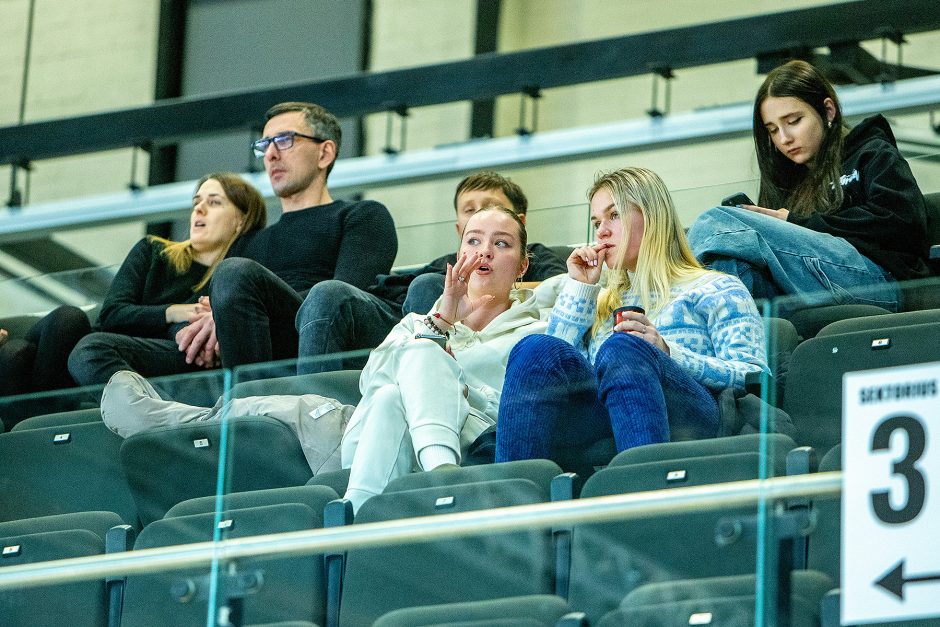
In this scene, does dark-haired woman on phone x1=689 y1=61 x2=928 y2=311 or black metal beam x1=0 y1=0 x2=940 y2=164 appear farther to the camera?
black metal beam x1=0 y1=0 x2=940 y2=164

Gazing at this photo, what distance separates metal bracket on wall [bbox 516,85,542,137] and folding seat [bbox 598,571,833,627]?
471 cm

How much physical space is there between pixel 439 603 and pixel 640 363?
605 millimetres

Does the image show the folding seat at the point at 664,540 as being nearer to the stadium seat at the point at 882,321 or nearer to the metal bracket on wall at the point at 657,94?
the stadium seat at the point at 882,321

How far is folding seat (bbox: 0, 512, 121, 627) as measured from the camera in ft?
12.8

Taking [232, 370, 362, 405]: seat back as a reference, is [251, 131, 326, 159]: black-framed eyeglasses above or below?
above

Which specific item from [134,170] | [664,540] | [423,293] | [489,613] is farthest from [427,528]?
[134,170]

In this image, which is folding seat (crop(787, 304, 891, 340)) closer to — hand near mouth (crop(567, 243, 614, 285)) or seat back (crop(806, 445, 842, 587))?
seat back (crop(806, 445, 842, 587))

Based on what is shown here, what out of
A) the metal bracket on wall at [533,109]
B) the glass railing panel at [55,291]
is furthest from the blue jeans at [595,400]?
the metal bracket on wall at [533,109]

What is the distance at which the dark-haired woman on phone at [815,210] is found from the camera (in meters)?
4.31

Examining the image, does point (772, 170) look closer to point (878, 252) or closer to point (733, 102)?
point (878, 252)

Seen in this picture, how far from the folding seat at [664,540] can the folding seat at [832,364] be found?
3.4 inches

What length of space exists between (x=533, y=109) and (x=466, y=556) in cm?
454

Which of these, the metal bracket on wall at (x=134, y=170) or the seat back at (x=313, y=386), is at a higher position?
the metal bracket on wall at (x=134, y=170)

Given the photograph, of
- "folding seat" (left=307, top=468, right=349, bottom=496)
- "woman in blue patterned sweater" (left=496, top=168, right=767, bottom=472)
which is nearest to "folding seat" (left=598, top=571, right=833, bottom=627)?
"woman in blue patterned sweater" (left=496, top=168, right=767, bottom=472)
